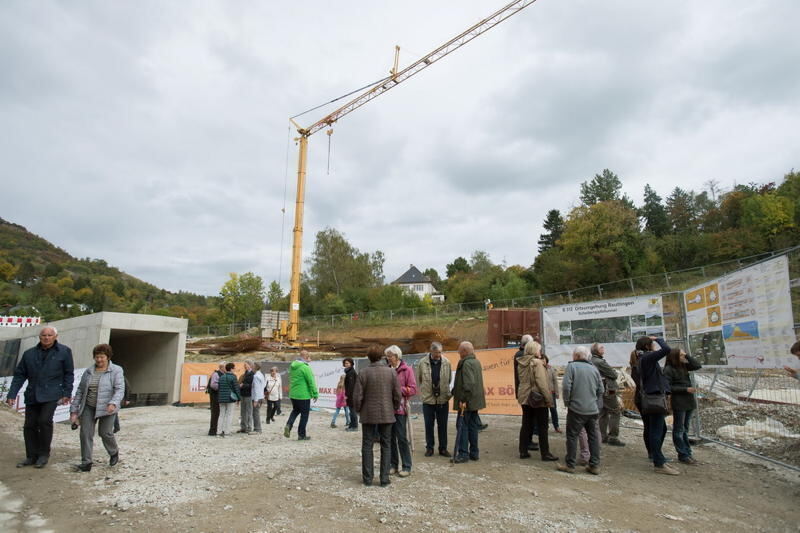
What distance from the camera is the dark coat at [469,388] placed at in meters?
6.41

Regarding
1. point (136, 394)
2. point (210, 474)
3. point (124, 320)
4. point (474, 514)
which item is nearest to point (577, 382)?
point (474, 514)

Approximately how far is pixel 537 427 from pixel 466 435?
1086 mm

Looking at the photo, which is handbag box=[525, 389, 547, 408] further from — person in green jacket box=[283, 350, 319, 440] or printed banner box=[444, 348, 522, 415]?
printed banner box=[444, 348, 522, 415]

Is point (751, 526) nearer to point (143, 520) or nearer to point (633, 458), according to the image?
point (633, 458)

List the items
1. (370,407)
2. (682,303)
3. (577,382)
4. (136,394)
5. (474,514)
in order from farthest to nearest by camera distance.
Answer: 1. (136,394)
2. (682,303)
3. (577,382)
4. (370,407)
5. (474,514)

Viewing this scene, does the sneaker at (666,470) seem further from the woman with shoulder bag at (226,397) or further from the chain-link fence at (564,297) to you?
the chain-link fence at (564,297)

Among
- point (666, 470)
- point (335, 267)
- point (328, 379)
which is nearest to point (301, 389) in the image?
point (666, 470)

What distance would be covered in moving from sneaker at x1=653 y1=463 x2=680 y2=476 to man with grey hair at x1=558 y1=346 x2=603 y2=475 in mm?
791

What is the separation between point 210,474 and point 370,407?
7.49 feet

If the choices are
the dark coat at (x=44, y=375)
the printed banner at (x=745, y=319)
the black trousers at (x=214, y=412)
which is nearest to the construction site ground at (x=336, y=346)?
the black trousers at (x=214, y=412)

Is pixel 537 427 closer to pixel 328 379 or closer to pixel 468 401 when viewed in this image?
pixel 468 401

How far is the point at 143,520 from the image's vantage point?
4.14 metres

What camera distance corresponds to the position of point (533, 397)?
6.61m

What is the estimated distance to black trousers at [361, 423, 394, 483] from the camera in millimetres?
5328
